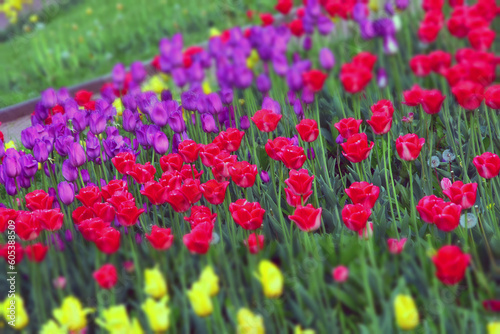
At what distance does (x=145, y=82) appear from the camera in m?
5.52

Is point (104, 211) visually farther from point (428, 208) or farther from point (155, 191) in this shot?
point (428, 208)

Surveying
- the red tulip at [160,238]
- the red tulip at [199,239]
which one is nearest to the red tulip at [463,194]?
the red tulip at [199,239]

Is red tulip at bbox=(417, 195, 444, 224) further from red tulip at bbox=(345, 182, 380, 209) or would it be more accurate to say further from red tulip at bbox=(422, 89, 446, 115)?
red tulip at bbox=(422, 89, 446, 115)

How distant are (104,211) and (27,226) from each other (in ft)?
0.81

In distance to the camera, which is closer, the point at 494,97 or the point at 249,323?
the point at 249,323

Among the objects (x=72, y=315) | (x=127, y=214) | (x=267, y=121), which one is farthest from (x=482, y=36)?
(x=72, y=315)

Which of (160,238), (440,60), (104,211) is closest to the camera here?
(160,238)

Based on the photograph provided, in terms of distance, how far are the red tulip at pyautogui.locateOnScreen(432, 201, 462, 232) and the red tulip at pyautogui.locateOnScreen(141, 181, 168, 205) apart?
0.90 metres

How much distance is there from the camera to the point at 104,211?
2.00 m

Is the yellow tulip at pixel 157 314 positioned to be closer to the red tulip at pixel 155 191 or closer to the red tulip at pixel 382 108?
the red tulip at pixel 155 191

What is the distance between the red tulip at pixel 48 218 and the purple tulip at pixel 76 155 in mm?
539

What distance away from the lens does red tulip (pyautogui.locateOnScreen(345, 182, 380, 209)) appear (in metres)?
2.01

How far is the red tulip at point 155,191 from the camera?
202 cm

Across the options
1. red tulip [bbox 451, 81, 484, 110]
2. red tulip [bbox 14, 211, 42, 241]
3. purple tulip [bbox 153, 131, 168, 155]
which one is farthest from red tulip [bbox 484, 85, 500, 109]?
red tulip [bbox 14, 211, 42, 241]
